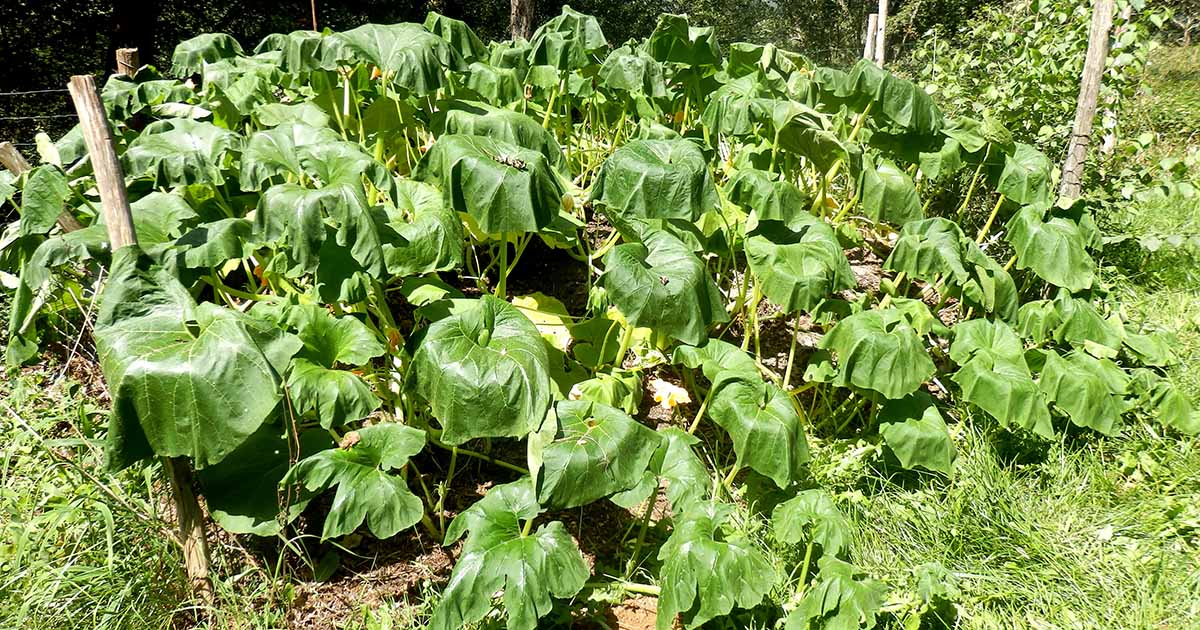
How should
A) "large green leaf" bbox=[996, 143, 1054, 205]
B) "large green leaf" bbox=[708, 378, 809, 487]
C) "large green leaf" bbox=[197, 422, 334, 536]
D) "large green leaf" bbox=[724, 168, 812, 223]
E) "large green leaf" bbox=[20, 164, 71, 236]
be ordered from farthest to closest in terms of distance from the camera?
"large green leaf" bbox=[996, 143, 1054, 205] < "large green leaf" bbox=[724, 168, 812, 223] < "large green leaf" bbox=[20, 164, 71, 236] < "large green leaf" bbox=[708, 378, 809, 487] < "large green leaf" bbox=[197, 422, 334, 536]

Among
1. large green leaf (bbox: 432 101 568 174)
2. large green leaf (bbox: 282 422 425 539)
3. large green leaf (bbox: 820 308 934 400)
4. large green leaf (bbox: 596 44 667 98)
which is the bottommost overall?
large green leaf (bbox: 282 422 425 539)

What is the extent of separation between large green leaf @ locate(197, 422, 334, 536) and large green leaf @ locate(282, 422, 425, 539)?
0.08 metres

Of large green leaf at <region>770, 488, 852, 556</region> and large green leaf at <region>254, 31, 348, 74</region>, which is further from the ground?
large green leaf at <region>254, 31, 348, 74</region>

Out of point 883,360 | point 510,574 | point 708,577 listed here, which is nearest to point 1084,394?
point 883,360

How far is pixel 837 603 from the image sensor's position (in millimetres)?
1903

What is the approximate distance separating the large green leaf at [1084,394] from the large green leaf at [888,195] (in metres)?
0.77

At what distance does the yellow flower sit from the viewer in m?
2.87

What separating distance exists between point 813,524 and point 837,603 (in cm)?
24

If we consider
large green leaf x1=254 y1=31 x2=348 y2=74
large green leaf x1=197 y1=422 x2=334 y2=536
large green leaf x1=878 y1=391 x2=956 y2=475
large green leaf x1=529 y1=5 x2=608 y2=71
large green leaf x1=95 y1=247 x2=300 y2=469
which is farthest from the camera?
large green leaf x1=529 y1=5 x2=608 y2=71

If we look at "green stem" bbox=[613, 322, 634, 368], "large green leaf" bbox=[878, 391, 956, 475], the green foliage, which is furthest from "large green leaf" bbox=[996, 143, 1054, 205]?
"green stem" bbox=[613, 322, 634, 368]

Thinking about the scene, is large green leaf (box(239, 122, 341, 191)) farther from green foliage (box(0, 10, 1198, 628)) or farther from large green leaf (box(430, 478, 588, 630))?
large green leaf (box(430, 478, 588, 630))

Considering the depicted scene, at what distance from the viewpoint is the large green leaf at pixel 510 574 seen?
1808 mm

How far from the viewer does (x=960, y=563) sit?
7.77ft

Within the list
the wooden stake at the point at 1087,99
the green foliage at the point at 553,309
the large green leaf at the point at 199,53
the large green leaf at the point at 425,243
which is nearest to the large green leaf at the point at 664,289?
the green foliage at the point at 553,309
